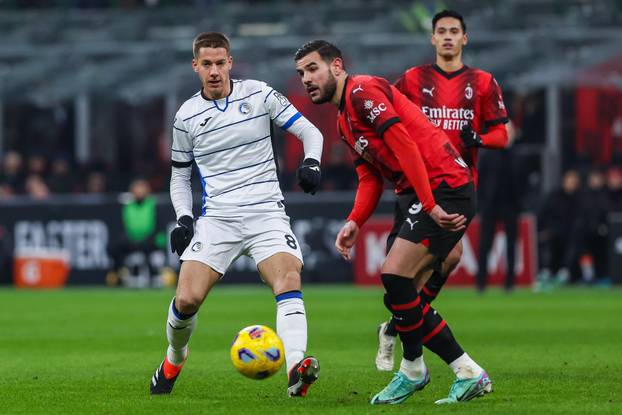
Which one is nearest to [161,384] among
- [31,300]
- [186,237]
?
[186,237]

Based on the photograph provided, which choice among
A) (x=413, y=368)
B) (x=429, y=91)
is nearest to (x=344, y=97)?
(x=413, y=368)

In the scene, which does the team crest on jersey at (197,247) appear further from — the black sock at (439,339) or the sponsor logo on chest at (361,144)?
the black sock at (439,339)

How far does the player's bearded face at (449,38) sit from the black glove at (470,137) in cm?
68

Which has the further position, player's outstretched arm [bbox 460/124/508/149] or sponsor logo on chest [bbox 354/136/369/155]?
player's outstretched arm [bbox 460/124/508/149]

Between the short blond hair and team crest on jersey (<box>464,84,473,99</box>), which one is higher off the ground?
the short blond hair

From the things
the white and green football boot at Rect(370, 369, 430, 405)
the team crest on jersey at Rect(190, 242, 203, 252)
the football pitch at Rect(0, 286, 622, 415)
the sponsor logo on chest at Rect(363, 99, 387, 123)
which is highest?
the sponsor logo on chest at Rect(363, 99, 387, 123)

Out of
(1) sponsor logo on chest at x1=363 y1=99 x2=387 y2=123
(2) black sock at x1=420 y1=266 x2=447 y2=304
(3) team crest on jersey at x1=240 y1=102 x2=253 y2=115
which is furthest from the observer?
(2) black sock at x1=420 y1=266 x2=447 y2=304

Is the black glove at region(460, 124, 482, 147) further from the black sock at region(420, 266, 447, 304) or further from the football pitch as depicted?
the football pitch

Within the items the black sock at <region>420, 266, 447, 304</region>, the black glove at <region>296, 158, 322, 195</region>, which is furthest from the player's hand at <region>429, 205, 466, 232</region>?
the black sock at <region>420, 266, 447, 304</region>

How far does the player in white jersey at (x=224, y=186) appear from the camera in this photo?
824 cm

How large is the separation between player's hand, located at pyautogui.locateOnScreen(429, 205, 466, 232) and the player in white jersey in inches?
34.8

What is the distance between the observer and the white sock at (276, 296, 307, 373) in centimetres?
782

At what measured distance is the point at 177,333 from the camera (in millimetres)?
8430

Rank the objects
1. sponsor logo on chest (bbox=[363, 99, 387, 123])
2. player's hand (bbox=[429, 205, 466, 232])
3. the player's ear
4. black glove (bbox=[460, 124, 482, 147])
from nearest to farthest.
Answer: player's hand (bbox=[429, 205, 466, 232]), sponsor logo on chest (bbox=[363, 99, 387, 123]), the player's ear, black glove (bbox=[460, 124, 482, 147])
